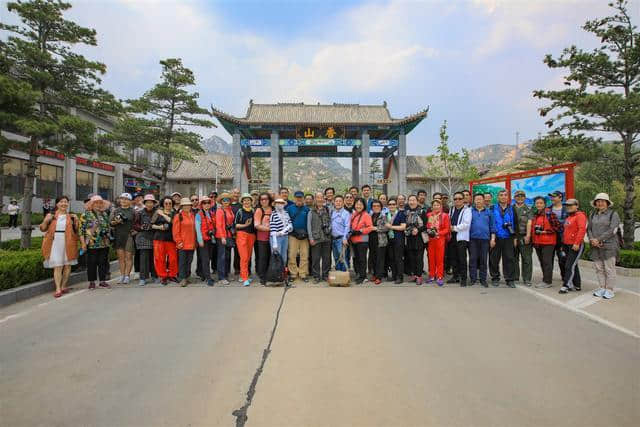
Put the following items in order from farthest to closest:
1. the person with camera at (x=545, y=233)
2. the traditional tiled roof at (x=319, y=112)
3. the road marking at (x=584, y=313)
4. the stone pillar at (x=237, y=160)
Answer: the traditional tiled roof at (x=319, y=112) < the stone pillar at (x=237, y=160) < the person with camera at (x=545, y=233) < the road marking at (x=584, y=313)

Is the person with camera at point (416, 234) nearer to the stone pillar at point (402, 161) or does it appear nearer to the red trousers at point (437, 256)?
the red trousers at point (437, 256)

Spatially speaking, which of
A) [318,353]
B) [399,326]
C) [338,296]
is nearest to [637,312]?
[399,326]

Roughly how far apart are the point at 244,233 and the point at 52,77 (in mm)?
6652

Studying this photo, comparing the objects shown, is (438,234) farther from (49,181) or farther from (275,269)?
(49,181)

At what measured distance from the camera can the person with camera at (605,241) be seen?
509cm

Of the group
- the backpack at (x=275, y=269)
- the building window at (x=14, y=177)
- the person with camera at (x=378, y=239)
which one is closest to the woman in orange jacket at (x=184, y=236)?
the backpack at (x=275, y=269)

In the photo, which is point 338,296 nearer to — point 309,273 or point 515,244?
point 309,273

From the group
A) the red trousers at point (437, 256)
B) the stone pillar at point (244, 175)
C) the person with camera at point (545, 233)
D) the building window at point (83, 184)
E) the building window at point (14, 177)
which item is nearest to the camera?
the person with camera at point (545, 233)

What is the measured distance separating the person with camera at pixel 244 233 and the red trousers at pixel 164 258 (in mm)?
1333

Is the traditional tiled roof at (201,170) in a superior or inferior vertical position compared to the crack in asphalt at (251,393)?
superior

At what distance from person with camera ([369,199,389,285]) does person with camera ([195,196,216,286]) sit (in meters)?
3.08

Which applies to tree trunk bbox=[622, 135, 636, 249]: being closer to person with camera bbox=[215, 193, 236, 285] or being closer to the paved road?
the paved road

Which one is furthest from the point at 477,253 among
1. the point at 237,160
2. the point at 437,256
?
the point at 237,160

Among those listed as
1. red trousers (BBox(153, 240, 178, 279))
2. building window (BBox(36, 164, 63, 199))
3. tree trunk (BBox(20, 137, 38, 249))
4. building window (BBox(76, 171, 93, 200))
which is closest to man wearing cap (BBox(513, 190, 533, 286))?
red trousers (BBox(153, 240, 178, 279))
